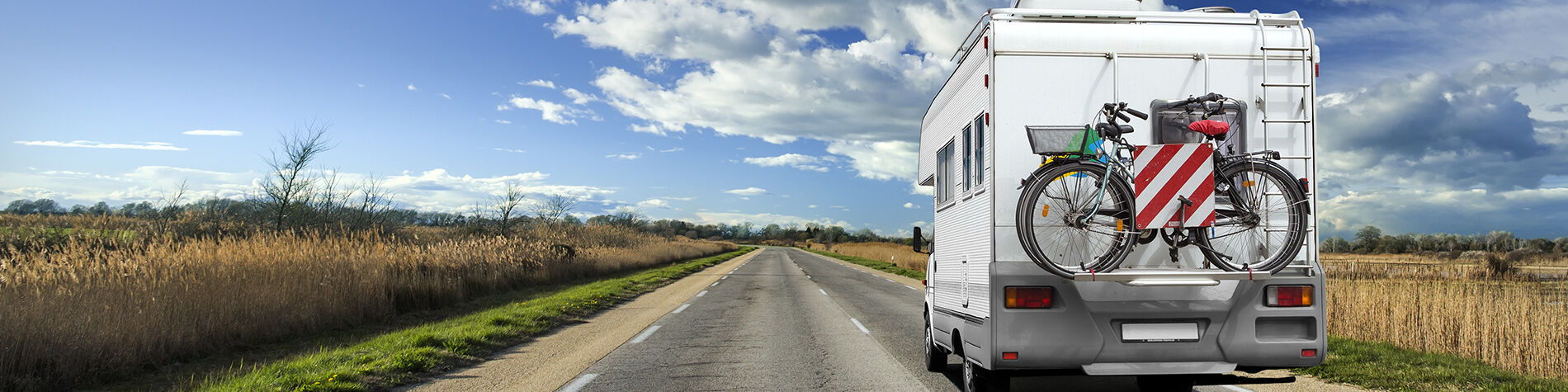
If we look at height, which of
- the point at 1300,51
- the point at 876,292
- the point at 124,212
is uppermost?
the point at 1300,51

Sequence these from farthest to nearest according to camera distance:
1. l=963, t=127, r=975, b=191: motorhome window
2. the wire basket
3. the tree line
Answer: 1. the tree line
2. l=963, t=127, r=975, b=191: motorhome window
3. the wire basket

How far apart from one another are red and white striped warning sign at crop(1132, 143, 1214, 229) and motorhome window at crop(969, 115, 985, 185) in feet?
3.49

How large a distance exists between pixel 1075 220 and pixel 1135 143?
2.45 ft

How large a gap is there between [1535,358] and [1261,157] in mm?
5571

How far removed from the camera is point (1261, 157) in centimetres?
504

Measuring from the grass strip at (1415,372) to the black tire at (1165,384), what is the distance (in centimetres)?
232

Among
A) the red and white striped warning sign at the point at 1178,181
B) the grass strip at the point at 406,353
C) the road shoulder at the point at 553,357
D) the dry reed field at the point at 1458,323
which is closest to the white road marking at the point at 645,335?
the road shoulder at the point at 553,357

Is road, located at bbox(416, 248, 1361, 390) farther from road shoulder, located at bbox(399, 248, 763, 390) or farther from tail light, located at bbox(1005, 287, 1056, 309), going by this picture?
tail light, located at bbox(1005, 287, 1056, 309)

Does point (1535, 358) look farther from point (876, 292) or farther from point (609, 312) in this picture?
point (876, 292)

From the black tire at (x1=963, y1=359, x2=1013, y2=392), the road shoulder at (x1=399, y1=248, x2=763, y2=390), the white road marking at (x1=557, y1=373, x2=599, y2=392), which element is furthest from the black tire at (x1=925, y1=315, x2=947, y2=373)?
the road shoulder at (x1=399, y1=248, x2=763, y2=390)

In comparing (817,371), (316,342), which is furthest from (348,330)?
(817,371)

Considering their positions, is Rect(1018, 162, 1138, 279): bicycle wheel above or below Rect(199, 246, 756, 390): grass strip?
above

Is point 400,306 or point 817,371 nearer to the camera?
point 817,371

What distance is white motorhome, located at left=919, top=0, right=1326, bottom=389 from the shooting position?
16.4ft
